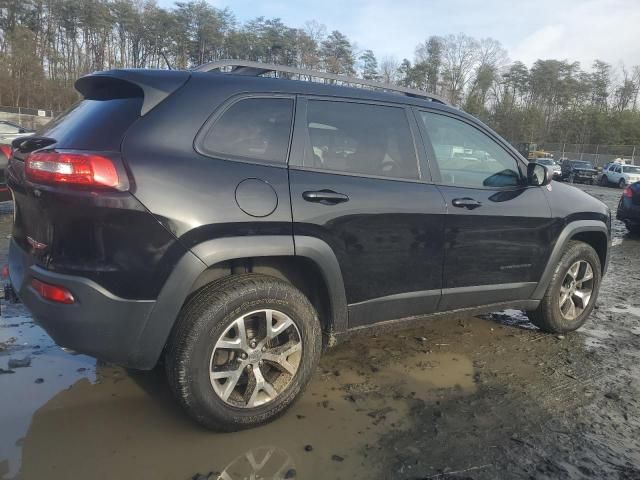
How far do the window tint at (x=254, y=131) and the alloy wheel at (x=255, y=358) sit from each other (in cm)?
86

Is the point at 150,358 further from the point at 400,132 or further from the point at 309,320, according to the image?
the point at 400,132

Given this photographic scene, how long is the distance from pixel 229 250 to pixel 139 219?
45 cm

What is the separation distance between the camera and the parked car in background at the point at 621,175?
30875 millimetres

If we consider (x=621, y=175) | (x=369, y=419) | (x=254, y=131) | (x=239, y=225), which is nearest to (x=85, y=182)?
(x=239, y=225)

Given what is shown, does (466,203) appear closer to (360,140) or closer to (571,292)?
(360,140)

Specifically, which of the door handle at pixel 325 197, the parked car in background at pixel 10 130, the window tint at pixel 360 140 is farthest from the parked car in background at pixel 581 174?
the door handle at pixel 325 197

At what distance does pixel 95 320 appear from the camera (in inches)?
96.1

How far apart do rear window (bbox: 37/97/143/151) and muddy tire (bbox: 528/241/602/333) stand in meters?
3.38

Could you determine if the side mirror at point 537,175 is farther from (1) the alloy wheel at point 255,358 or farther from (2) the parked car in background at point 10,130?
(2) the parked car in background at point 10,130

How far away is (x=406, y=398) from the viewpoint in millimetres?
3211

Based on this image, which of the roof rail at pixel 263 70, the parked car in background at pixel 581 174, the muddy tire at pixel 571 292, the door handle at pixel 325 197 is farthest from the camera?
the parked car in background at pixel 581 174

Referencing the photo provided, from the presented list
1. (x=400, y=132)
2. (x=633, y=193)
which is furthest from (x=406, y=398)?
(x=633, y=193)

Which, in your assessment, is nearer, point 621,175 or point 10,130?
point 10,130

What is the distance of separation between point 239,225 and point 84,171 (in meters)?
0.76
